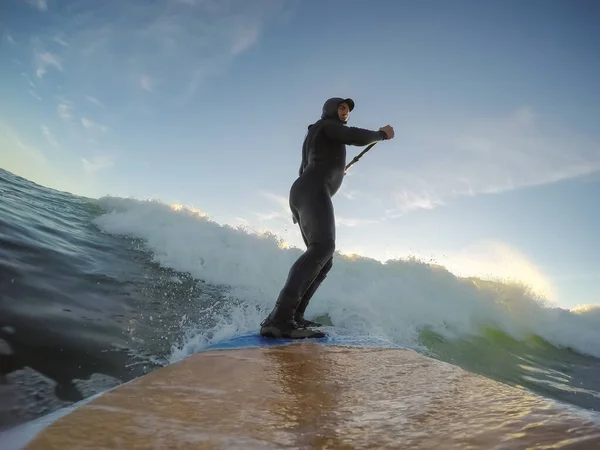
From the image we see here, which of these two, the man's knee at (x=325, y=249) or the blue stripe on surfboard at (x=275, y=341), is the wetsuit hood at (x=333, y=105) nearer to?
the man's knee at (x=325, y=249)

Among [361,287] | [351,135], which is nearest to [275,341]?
[351,135]

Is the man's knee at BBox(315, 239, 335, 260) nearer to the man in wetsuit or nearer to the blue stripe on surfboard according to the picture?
the man in wetsuit

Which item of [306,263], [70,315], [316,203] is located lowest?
[70,315]

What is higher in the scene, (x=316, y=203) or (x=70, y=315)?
(x=316, y=203)

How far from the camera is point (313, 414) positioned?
3.68 ft

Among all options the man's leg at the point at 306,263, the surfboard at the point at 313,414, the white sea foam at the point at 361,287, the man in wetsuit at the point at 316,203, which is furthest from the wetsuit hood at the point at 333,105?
the white sea foam at the point at 361,287

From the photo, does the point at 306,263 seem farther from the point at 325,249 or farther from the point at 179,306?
the point at 179,306

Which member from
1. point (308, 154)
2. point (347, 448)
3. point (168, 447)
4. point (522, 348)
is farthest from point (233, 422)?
point (522, 348)

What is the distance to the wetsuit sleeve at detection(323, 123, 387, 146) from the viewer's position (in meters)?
3.37

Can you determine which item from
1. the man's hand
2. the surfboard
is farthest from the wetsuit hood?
the surfboard

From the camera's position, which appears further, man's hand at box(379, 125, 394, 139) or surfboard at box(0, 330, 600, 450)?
man's hand at box(379, 125, 394, 139)

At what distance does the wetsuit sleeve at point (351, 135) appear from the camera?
3.37 metres

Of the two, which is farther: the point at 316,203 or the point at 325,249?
the point at 316,203

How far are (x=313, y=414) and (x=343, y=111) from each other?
3096 millimetres
